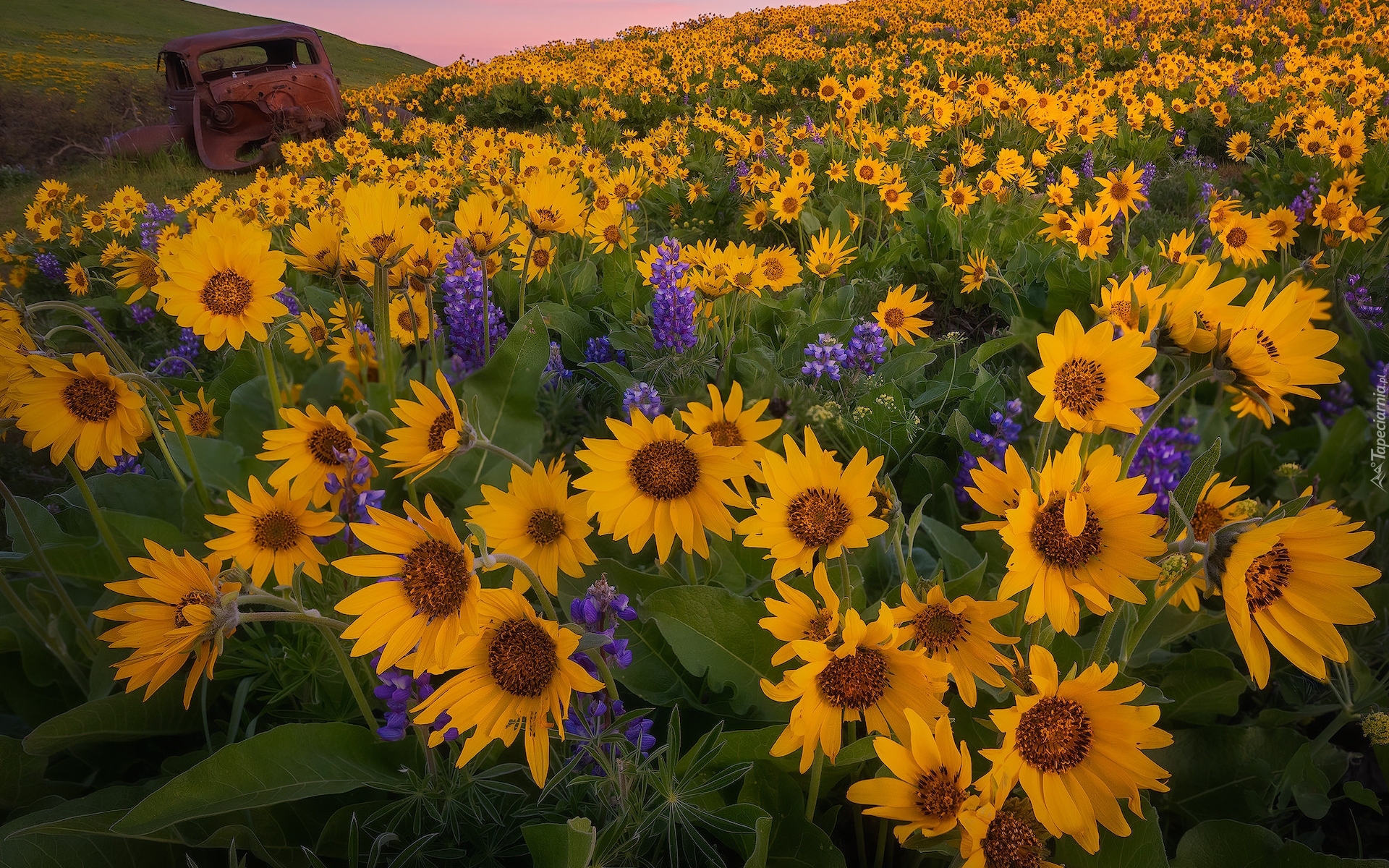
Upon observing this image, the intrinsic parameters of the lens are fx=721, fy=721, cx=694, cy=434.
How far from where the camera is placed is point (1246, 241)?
302 centimetres

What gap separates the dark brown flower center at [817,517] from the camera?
1107mm

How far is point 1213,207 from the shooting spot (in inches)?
117

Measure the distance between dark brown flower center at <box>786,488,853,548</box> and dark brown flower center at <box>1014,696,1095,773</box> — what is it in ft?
1.14

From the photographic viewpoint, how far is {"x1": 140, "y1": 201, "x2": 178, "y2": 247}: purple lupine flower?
440 centimetres

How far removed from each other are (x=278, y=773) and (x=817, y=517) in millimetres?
970

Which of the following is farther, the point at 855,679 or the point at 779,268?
the point at 779,268

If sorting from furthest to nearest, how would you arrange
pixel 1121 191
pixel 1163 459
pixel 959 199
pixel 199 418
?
1. pixel 959 199
2. pixel 1121 191
3. pixel 199 418
4. pixel 1163 459

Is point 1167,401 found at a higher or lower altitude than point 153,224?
higher

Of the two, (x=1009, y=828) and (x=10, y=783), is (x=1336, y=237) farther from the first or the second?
(x=10, y=783)

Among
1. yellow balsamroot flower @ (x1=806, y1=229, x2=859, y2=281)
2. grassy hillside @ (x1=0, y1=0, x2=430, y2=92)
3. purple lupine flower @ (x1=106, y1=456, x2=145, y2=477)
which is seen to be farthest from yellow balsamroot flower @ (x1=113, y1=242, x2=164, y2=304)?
grassy hillside @ (x1=0, y1=0, x2=430, y2=92)

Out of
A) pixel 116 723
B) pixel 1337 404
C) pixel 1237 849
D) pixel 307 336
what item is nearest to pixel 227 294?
pixel 307 336

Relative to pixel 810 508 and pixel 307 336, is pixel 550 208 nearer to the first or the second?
pixel 307 336

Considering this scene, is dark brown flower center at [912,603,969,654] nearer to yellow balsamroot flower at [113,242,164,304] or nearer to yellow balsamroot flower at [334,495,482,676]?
yellow balsamroot flower at [334,495,482,676]

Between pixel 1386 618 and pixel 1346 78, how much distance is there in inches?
340
